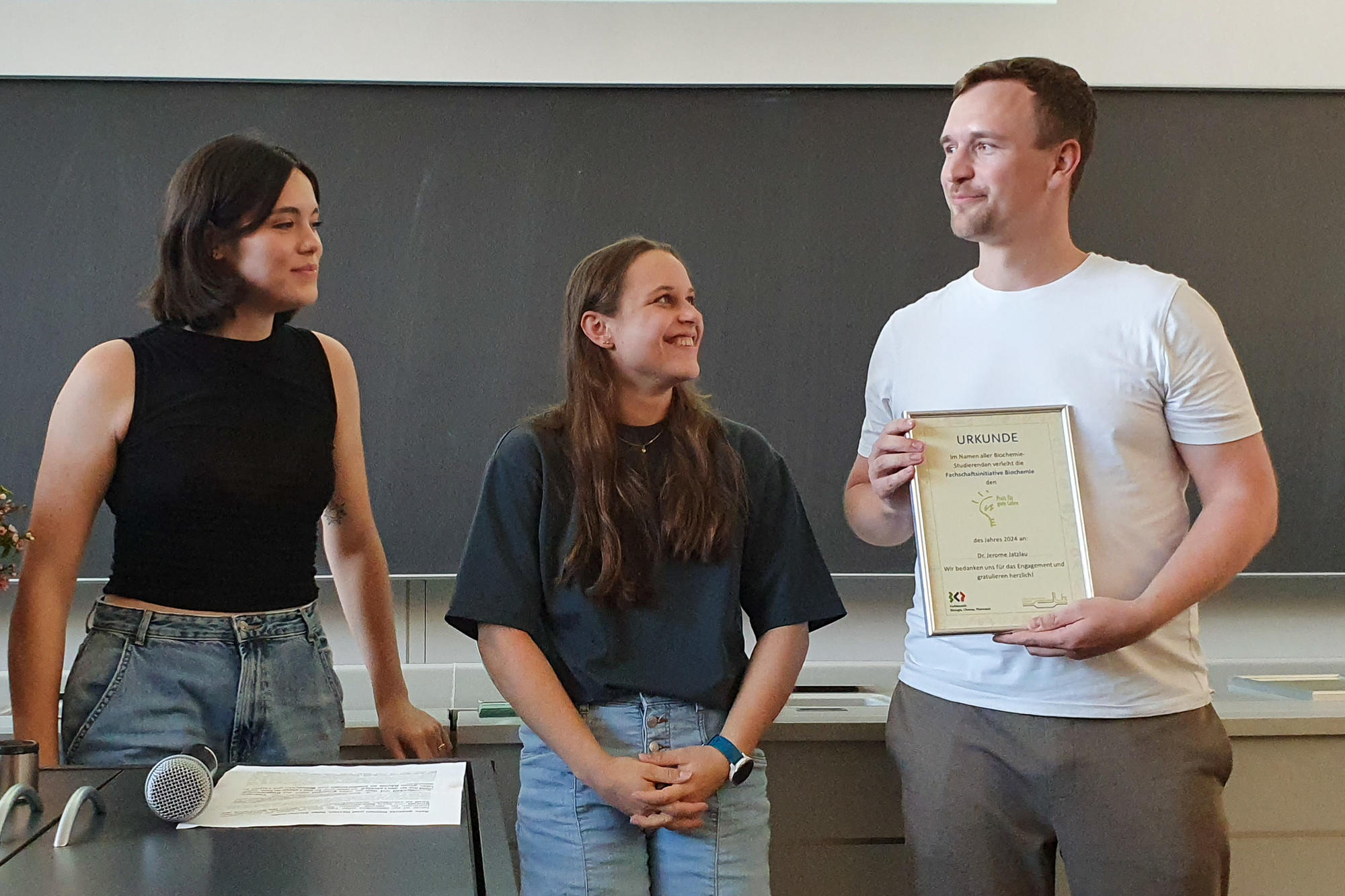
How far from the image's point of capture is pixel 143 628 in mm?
1556

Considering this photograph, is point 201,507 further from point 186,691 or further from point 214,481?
point 186,691

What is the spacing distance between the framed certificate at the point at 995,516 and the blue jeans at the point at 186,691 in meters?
0.85

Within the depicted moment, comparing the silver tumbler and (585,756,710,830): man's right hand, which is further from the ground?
the silver tumbler

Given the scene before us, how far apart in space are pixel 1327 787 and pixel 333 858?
5.85ft

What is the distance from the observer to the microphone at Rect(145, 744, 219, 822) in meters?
1.13

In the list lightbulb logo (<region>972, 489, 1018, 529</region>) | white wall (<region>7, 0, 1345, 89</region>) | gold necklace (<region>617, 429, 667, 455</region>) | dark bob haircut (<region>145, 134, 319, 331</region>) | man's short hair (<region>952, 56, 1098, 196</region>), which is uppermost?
white wall (<region>7, 0, 1345, 89</region>)

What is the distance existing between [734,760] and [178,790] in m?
0.77

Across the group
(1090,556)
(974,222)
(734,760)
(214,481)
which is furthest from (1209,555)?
(214,481)

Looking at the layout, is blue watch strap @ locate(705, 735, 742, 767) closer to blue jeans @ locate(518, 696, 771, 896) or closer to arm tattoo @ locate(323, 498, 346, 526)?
blue jeans @ locate(518, 696, 771, 896)

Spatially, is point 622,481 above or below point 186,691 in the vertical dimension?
above

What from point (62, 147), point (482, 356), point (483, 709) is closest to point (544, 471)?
point (483, 709)

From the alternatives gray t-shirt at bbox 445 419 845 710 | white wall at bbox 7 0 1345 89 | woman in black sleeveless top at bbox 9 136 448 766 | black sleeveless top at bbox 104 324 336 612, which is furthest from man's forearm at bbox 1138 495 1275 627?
white wall at bbox 7 0 1345 89

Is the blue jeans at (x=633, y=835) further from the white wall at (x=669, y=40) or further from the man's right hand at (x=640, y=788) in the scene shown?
the white wall at (x=669, y=40)

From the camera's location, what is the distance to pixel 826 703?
2520 mm
